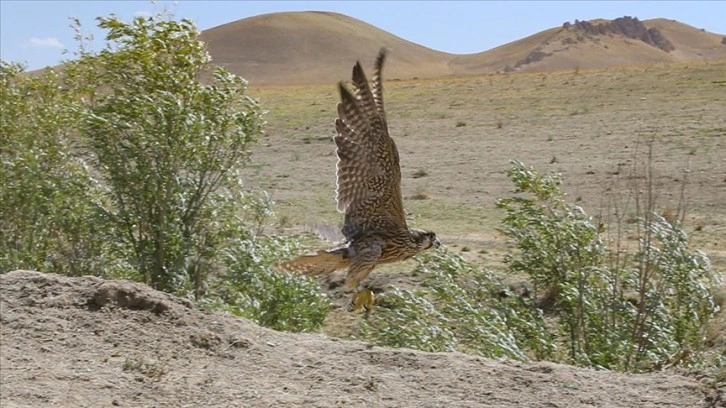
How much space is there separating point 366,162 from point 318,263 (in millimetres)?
785

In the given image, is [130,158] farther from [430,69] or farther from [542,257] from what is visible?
[430,69]

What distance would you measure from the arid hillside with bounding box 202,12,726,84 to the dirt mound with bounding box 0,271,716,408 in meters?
102

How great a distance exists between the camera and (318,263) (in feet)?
26.3

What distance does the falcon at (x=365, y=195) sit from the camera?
303 inches

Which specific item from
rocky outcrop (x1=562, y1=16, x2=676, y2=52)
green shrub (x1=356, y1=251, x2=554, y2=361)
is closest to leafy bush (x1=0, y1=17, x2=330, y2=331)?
green shrub (x1=356, y1=251, x2=554, y2=361)

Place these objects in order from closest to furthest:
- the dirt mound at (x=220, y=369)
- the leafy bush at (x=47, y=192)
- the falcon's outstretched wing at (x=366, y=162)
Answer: the dirt mound at (x=220, y=369) < the falcon's outstretched wing at (x=366, y=162) < the leafy bush at (x=47, y=192)

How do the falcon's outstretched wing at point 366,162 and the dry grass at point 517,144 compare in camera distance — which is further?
the dry grass at point 517,144

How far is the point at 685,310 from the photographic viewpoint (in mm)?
8969

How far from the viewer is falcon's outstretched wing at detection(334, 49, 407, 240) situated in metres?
7.68

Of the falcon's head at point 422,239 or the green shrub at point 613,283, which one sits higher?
the falcon's head at point 422,239

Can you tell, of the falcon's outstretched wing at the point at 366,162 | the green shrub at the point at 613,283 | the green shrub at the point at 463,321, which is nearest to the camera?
the falcon's outstretched wing at the point at 366,162

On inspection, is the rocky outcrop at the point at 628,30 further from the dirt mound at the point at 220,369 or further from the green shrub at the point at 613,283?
the dirt mound at the point at 220,369

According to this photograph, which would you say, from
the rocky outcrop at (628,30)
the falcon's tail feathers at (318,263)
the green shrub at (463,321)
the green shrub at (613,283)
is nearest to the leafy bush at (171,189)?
the green shrub at (463,321)

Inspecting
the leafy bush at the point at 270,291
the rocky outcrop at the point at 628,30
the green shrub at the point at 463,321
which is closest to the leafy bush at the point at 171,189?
the leafy bush at the point at 270,291
